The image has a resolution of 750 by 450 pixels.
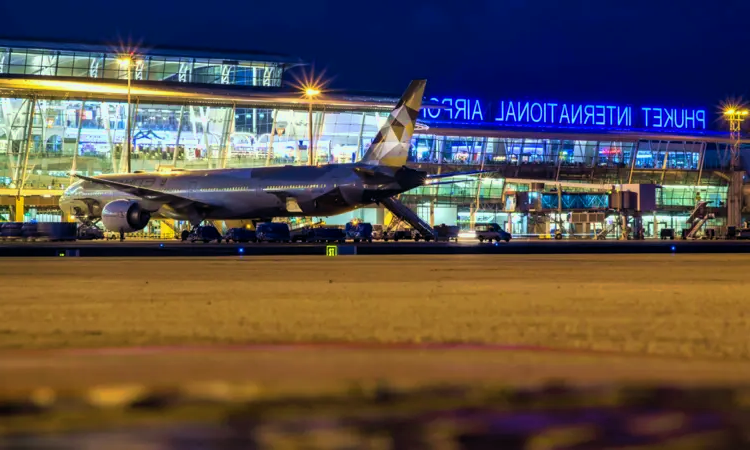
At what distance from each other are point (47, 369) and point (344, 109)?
8143 centimetres

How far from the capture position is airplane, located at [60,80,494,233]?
169ft

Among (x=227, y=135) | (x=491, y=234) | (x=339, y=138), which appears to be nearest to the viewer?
(x=491, y=234)

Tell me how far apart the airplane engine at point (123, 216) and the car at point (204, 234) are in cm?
459

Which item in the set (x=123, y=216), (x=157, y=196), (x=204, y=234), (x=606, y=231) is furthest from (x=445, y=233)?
(x=123, y=216)

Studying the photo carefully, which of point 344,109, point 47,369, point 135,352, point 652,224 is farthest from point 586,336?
point 652,224

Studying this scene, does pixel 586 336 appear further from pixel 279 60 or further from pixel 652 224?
pixel 652 224

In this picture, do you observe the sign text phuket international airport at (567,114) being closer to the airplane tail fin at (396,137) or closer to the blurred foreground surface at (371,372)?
the airplane tail fin at (396,137)

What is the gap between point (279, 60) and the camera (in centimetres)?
9444

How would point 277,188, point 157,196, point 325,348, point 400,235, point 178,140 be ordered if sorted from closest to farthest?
point 325,348, point 277,188, point 157,196, point 400,235, point 178,140

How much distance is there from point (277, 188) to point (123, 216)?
31.2 feet

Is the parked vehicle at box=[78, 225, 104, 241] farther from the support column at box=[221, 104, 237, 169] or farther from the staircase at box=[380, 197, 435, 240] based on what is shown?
the staircase at box=[380, 197, 435, 240]

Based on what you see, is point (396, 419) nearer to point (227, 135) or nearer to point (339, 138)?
point (227, 135)

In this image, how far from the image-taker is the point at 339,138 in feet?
299

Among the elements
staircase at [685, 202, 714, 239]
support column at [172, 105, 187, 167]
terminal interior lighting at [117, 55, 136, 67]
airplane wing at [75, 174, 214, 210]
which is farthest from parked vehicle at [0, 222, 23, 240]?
staircase at [685, 202, 714, 239]
